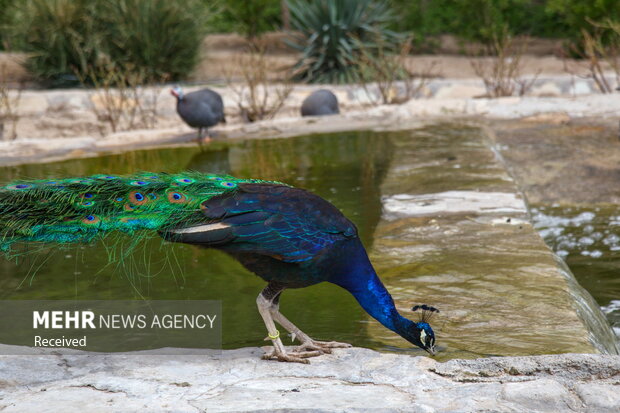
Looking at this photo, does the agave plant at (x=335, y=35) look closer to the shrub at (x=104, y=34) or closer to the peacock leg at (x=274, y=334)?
the shrub at (x=104, y=34)

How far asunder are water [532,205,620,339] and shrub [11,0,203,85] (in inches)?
360

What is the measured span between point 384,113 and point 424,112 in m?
0.49

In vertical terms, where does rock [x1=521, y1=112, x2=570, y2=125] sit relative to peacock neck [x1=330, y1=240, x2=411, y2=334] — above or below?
above

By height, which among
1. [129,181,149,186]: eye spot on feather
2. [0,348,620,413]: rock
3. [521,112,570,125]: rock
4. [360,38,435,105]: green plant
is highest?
[360,38,435,105]: green plant

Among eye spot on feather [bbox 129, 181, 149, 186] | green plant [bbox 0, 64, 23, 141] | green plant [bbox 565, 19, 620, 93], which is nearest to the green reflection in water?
eye spot on feather [bbox 129, 181, 149, 186]

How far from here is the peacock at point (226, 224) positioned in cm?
341

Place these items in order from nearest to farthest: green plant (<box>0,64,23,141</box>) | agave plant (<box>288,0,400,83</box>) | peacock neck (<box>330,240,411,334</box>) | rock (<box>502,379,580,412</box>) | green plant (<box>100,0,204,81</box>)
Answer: rock (<box>502,379,580,412</box>) → peacock neck (<box>330,240,411,334</box>) → green plant (<box>0,64,23,141</box>) → green plant (<box>100,0,204,81</box>) → agave plant (<box>288,0,400,83</box>)

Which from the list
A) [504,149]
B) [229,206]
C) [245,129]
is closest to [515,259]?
[229,206]

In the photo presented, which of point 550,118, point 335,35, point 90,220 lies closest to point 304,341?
point 90,220

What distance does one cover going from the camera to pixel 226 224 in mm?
3416

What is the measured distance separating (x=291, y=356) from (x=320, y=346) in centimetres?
18

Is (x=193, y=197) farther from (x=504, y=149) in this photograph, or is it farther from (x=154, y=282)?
(x=504, y=149)

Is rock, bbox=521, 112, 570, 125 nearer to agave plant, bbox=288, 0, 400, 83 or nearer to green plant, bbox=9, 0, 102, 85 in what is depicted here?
agave plant, bbox=288, 0, 400, 83

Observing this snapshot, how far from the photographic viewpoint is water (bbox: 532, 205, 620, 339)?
5.16 meters
